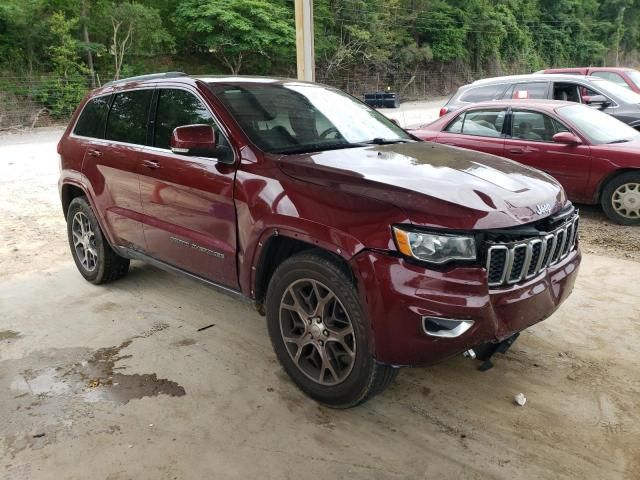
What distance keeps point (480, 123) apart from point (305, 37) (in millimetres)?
2794

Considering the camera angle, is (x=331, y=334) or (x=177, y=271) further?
(x=177, y=271)

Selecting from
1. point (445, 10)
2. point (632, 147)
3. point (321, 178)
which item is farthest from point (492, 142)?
point (445, 10)

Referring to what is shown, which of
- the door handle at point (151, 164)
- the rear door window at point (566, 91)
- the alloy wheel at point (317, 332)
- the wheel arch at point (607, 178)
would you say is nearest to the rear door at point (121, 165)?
the door handle at point (151, 164)

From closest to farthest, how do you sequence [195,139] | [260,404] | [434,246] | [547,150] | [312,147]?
1. [434,246]
2. [260,404]
3. [195,139]
4. [312,147]
5. [547,150]

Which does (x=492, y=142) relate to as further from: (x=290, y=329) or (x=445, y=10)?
(x=445, y=10)

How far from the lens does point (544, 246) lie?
2.82m

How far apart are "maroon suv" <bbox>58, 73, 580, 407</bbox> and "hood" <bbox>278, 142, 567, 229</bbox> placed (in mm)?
10

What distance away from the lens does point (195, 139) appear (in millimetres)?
3244

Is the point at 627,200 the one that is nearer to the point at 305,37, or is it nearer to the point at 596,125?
the point at 596,125

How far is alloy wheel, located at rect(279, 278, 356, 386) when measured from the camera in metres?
2.88

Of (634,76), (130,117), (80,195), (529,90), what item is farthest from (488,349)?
(634,76)

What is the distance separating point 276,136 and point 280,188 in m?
0.56

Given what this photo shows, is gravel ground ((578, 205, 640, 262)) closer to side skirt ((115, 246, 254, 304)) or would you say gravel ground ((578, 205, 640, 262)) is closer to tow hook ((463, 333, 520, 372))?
tow hook ((463, 333, 520, 372))

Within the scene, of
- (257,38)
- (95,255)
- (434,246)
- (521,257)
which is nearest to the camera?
(434,246)
